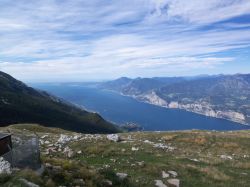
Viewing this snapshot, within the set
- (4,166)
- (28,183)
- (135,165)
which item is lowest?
(135,165)

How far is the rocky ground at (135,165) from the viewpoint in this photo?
1852 cm

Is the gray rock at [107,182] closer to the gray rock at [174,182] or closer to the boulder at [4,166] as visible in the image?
the gray rock at [174,182]

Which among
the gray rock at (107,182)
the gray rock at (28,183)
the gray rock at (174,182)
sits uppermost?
the gray rock at (28,183)

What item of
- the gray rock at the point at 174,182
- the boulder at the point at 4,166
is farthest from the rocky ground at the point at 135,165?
the boulder at the point at 4,166

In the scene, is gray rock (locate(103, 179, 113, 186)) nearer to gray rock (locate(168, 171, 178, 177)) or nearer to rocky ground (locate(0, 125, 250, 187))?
rocky ground (locate(0, 125, 250, 187))

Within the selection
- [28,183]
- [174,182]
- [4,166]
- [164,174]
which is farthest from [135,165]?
[28,183]

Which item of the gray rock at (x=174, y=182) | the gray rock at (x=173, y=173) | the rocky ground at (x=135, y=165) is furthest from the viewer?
the gray rock at (x=173, y=173)

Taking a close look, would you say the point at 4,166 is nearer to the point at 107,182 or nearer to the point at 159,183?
the point at 107,182

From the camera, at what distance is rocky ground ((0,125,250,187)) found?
18520 millimetres

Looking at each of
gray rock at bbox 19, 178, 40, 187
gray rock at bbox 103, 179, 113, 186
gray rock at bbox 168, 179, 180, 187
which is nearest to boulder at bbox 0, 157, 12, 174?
gray rock at bbox 19, 178, 40, 187

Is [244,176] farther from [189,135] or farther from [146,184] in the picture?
[189,135]

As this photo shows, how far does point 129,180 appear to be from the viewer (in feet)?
68.6

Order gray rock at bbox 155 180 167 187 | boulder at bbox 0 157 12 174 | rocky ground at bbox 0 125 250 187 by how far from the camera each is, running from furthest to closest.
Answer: gray rock at bbox 155 180 167 187 → rocky ground at bbox 0 125 250 187 → boulder at bbox 0 157 12 174

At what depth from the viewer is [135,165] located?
2506 cm
